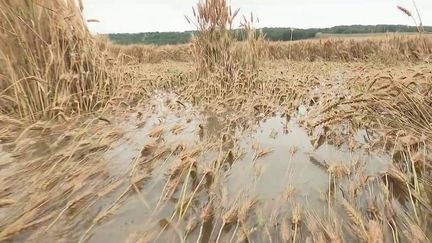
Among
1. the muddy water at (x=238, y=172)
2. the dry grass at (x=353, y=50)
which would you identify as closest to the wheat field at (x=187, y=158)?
the muddy water at (x=238, y=172)

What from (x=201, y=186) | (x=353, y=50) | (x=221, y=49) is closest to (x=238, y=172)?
(x=201, y=186)

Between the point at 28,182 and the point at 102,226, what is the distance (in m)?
0.52

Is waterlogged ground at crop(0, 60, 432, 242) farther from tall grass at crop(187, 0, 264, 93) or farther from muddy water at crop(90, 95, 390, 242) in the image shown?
tall grass at crop(187, 0, 264, 93)

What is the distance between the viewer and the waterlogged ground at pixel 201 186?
1407mm

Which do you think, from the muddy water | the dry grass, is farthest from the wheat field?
the dry grass

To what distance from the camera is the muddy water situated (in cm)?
149

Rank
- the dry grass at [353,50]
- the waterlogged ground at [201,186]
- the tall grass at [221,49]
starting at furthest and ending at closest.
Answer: the dry grass at [353,50] → the tall grass at [221,49] → the waterlogged ground at [201,186]

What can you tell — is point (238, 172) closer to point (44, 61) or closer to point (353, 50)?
point (44, 61)

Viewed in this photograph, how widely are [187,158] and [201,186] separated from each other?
0.18m

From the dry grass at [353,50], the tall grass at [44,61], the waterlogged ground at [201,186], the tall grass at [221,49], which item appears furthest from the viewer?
the dry grass at [353,50]

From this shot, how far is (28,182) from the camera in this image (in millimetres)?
1757

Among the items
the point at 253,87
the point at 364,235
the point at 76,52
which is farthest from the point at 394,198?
the point at 253,87

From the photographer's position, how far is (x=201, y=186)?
1856mm

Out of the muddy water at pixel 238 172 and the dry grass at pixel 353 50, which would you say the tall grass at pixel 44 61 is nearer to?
the muddy water at pixel 238 172
